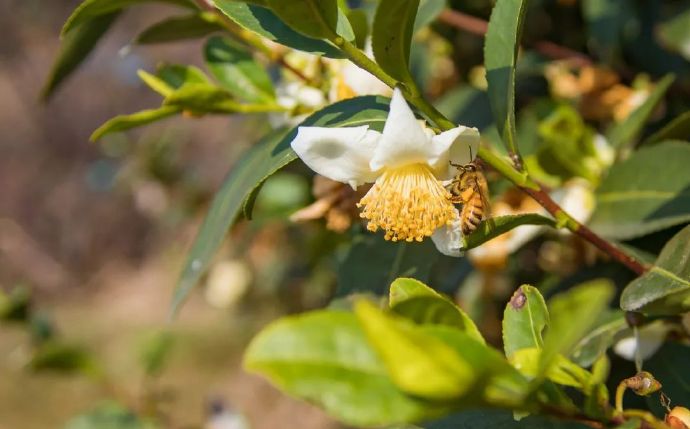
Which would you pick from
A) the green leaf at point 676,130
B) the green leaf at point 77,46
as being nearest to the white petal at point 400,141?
the green leaf at point 676,130

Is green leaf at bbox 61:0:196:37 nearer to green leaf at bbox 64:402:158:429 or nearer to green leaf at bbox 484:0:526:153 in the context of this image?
green leaf at bbox 484:0:526:153

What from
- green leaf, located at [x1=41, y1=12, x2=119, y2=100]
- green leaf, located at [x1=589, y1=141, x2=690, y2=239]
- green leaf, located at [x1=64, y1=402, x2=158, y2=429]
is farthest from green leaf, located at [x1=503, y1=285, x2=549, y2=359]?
green leaf, located at [x1=64, y1=402, x2=158, y2=429]

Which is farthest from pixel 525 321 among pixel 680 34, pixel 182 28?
pixel 680 34

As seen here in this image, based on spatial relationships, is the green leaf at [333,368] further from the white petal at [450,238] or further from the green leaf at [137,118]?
the green leaf at [137,118]

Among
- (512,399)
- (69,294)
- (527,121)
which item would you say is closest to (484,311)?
(527,121)

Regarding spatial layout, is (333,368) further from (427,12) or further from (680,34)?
(680,34)

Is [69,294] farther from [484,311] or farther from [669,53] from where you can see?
[669,53]
